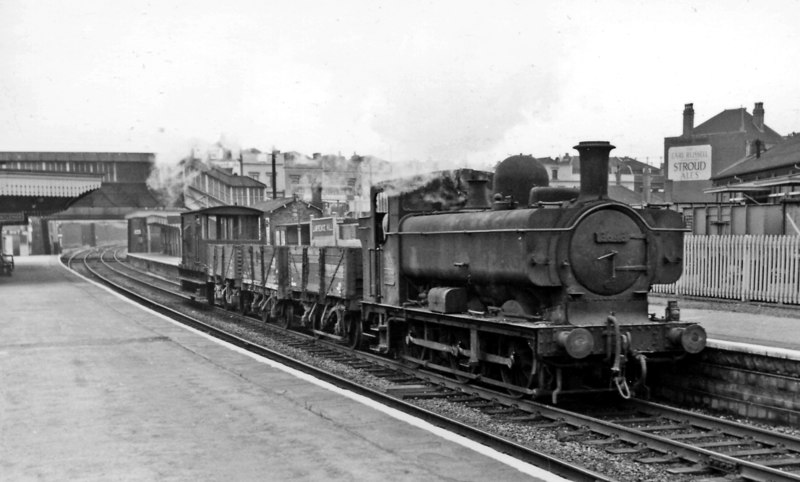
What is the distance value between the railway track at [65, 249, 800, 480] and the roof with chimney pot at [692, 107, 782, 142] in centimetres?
4912

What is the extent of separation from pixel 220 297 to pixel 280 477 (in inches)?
675

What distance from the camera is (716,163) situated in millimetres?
52781

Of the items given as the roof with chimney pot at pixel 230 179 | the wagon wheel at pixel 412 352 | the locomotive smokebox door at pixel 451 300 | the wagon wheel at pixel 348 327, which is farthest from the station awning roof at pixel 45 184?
the locomotive smokebox door at pixel 451 300

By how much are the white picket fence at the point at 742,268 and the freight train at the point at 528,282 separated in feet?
30.1

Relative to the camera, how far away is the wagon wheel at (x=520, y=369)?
29.6ft

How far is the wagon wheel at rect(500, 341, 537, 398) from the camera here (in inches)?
356

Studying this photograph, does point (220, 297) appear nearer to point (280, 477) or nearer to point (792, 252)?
point (792, 252)

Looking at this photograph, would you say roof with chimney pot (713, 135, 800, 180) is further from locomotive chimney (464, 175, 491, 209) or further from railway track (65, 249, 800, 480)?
railway track (65, 249, 800, 480)

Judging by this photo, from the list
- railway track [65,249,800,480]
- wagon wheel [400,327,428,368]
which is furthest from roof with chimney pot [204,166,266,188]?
railway track [65,249,800,480]

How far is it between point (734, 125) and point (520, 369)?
50.5m

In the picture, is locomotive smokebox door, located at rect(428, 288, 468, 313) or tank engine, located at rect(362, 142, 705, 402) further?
locomotive smokebox door, located at rect(428, 288, 468, 313)

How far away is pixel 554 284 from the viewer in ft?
28.4

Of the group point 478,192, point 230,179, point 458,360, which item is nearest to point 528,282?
point 458,360

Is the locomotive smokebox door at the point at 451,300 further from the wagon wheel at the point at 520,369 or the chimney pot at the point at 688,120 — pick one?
the chimney pot at the point at 688,120
